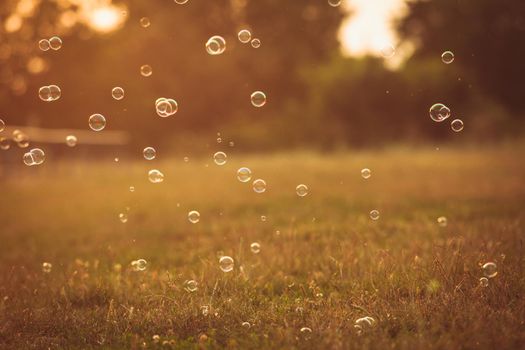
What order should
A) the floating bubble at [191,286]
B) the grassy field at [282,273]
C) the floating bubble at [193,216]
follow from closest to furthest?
the grassy field at [282,273] < the floating bubble at [191,286] < the floating bubble at [193,216]

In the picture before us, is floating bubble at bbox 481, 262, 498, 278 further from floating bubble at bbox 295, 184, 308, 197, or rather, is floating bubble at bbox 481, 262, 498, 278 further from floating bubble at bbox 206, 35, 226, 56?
floating bubble at bbox 206, 35, 226, 56

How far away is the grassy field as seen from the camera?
283cm

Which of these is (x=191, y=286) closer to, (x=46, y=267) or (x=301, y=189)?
(x=46, y=267)

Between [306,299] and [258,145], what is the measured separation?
67.5 ft

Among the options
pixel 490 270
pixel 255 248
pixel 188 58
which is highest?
pixel 188 58

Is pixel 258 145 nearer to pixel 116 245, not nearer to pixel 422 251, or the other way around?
pixel 116 245

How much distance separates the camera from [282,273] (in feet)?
12.8

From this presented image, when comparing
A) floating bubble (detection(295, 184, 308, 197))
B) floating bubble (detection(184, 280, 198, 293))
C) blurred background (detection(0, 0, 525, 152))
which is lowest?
floating bubble (detection(184, 280, 198, 293))

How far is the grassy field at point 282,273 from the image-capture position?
2830 millimetres

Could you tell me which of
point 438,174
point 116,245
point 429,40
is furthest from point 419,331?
point 429,40

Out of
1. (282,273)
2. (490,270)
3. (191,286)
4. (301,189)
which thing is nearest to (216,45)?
(301,189)

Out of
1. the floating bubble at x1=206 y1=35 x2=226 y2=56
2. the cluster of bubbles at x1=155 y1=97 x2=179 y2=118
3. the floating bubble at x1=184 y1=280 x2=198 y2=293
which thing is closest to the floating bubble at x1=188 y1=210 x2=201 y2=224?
the cluster of bubbles at x1=155 y1=97 x2=179 y2=118

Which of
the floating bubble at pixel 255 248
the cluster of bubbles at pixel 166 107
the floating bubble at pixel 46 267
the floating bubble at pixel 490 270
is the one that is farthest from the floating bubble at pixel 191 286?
the cluster of bubbles at pixel 166 107

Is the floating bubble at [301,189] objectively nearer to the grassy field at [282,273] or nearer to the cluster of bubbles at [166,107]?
the grassy field at [282,273]
